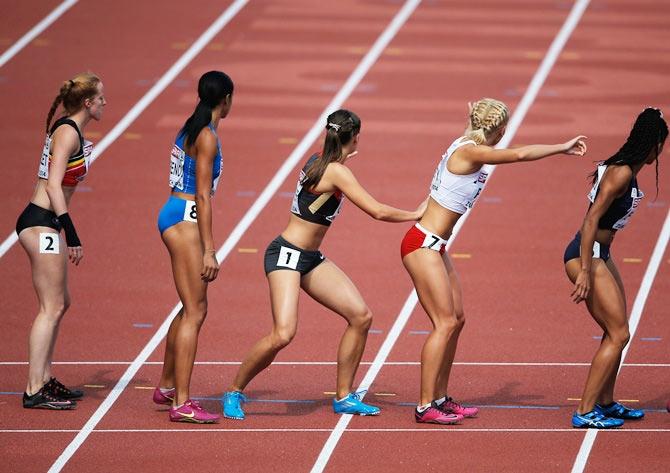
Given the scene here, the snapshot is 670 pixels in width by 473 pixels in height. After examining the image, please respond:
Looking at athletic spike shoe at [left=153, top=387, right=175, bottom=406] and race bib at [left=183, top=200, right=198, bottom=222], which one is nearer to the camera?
race bib at [left=183, top=200, right=198, bottom=222]

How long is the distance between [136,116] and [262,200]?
281 centimetres

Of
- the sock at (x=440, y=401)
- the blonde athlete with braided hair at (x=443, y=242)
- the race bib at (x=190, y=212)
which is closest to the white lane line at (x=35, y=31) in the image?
the race bib at (x=190, y=212)

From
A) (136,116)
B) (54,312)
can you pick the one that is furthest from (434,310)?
(136,116)

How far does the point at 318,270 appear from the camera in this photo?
8.00 metres

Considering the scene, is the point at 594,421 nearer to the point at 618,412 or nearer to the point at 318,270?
the point at 618,412

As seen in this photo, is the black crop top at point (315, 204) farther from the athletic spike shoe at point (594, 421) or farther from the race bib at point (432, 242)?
the athletic spike shoe at point (594, 421)

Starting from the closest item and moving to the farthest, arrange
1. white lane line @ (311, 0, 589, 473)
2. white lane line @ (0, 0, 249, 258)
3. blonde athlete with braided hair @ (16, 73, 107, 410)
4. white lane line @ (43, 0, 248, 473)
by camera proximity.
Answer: white lane line @ (43, 0, 248, 473) < white lane line @ (311, 0, 589, 473) < blonde athlete with braided hair @ (16, 73, 107, 410) < white lane line @ (0, 0, 249, 258)

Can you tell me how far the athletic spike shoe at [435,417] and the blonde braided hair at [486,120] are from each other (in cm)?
164

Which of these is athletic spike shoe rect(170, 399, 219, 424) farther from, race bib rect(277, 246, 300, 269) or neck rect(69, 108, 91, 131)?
neck rect(69, 108, 91, 131)

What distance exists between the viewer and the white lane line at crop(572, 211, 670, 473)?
732 cm

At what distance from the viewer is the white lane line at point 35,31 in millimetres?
16938

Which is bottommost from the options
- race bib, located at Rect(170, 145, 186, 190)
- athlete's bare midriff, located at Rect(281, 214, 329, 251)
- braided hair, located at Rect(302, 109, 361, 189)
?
athlete's bare midriff, located at Rect(281, 214, 329, 251)

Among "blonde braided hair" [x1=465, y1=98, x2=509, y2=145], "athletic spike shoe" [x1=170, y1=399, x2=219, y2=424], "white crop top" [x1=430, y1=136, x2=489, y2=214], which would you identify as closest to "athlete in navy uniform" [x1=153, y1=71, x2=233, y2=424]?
"athletic spike shoe" [x1=170, y1=399, x2=219, y2=424]

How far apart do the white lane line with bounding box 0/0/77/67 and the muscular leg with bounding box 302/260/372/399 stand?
388 inches
